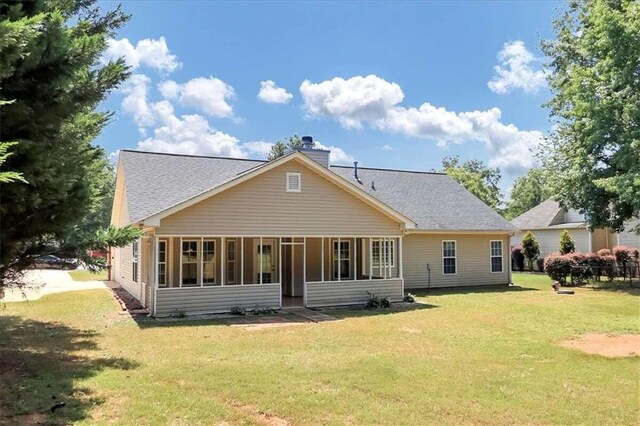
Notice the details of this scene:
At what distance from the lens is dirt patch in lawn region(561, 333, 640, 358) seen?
358 inches

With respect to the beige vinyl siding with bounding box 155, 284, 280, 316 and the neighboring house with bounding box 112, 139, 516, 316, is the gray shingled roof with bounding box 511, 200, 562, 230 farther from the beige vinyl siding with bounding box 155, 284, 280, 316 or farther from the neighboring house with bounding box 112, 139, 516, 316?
the beige vinyl siding with bounding box 155, 284, 280, 316

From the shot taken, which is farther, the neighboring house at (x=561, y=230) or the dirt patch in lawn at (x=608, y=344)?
the neighboring house at (x=561, y=230)

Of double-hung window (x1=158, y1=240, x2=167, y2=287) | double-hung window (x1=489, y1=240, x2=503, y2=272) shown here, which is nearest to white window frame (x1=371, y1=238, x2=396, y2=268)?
double-hung window (x1=489, y1=240, x2=503, y2=272)

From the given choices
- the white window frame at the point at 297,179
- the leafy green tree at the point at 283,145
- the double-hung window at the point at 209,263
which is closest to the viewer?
the white window frame at the point at 297,179

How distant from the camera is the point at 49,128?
6820 millimetres

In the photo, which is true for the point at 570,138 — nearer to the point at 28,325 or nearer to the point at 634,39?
the point at 634,39

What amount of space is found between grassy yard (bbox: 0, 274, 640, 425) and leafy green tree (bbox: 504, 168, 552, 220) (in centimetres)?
5586

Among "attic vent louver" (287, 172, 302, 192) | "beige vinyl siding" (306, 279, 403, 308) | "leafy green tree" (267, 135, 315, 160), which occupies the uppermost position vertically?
"leafy green tree" (267, 135, 315, 160)

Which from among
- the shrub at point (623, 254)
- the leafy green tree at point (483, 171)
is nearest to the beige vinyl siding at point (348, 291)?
the shrub at point (623, 254)

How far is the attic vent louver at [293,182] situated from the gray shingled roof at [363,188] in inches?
123

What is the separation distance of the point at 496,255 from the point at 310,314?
476 inches

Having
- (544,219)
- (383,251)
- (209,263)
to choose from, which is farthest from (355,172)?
(544,219)

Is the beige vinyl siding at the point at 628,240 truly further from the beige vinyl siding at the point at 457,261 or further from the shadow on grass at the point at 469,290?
the shadow on grass at the point at 469,290

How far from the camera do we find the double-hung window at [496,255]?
22297 millimetres
